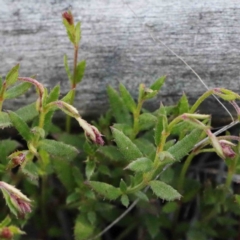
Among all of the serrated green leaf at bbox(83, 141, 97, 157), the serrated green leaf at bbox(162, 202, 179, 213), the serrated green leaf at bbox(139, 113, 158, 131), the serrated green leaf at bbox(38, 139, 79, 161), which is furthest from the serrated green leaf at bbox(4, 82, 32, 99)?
the serrated green leaf at bbox(162, 202, 179, 213)

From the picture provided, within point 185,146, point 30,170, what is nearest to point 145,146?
point 185,146

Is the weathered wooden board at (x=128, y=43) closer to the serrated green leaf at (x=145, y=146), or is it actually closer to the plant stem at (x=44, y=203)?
the serrated green leaf at (x=145, y=146)

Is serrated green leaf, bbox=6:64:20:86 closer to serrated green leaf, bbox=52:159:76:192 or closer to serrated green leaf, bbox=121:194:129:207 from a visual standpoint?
serrated green leaf, bbox=52:159:76:192

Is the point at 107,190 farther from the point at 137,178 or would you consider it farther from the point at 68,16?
the point at 68,16

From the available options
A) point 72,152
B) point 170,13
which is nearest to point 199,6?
point 170,13

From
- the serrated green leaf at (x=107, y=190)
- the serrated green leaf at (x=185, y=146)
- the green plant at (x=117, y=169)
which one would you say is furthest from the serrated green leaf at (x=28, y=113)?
the serrated green leaf at (x=185, y=146)

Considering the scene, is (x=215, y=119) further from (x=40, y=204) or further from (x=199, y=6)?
(x=40, y=204)

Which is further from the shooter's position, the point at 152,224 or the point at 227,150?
the point at 152,224
